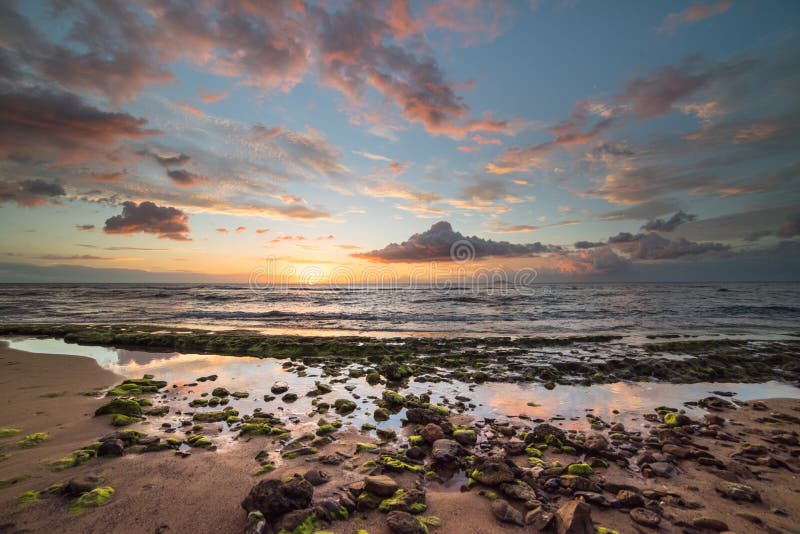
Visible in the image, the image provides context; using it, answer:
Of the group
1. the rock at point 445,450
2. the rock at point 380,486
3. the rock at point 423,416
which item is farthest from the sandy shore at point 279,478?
the rock at point 445,450

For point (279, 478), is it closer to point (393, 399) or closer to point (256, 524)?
point (256, 524)

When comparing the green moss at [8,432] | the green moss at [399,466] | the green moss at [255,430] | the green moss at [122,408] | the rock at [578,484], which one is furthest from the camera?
the green moss at [122,408]

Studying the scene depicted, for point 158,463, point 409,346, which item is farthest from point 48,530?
point 409,346

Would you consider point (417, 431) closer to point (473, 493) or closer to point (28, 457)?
point (473, 493)

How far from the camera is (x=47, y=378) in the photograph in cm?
1129

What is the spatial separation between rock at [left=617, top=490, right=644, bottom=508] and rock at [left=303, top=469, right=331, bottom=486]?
471 cm

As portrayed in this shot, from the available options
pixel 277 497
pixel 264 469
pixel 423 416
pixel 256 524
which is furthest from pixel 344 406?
pixel 256 524

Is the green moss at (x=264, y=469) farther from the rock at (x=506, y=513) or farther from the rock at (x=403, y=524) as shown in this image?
the rock at (x=506, y=513)

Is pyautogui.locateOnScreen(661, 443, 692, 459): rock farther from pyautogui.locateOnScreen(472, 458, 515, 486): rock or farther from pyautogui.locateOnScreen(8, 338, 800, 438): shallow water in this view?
pyautogui.locateOnScreen(472, 458, 515, 486): rock

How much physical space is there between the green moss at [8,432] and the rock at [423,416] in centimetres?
856

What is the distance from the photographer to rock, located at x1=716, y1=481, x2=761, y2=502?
514 centimetres

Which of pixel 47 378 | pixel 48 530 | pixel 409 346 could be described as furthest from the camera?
pixel 409 346

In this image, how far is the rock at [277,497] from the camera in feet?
14.7

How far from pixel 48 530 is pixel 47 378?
412 inches
